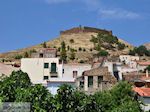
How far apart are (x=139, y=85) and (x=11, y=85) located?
3476cm

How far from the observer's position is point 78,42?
145375mm

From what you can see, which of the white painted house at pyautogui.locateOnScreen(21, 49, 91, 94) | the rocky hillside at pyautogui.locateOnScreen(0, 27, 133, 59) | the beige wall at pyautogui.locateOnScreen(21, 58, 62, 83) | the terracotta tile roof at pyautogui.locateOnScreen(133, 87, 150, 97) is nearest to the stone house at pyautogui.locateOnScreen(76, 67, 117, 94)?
the terracotta tile roof at pyautogui.locateOnScreen(133, 87, 150, 97)

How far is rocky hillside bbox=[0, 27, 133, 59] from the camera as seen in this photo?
125438 millimetres

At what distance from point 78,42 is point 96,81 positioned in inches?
3587

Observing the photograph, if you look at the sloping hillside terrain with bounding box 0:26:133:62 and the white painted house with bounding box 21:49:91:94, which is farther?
the sloping hillside terrain with bounding box 0:26:133:62

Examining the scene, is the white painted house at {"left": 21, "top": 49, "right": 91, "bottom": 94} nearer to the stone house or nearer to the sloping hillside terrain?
the stone house

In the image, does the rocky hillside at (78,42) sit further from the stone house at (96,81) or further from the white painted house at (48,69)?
the stone house at (96,81)

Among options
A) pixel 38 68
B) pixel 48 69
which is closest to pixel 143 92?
pixel 48 69

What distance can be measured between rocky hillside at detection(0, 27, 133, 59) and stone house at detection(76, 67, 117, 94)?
195 feet

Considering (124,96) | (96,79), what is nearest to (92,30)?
(96,79)

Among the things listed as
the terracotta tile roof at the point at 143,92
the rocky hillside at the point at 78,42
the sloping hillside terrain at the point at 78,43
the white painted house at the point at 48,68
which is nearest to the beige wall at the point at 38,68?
the white painted house at the point at 48,68

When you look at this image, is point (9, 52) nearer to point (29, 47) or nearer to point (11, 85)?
point (29, 47)

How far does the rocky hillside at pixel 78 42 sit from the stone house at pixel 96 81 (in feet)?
195

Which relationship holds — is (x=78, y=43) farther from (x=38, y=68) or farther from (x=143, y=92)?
(x=143, y=92)
